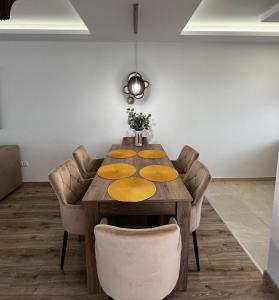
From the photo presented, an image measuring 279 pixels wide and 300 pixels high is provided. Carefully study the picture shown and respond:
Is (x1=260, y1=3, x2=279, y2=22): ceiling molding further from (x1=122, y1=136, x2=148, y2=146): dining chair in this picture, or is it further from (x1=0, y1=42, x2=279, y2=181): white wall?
(x1=122, y1=136, x2=148, y2=146): dining chair

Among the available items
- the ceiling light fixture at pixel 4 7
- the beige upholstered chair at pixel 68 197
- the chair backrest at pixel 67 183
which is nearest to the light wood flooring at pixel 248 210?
the beige upholstered chair at pixel 68 197

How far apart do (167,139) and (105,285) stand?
286cm

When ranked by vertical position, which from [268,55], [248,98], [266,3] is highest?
[266,3]

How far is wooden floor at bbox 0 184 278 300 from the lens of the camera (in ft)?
5.74

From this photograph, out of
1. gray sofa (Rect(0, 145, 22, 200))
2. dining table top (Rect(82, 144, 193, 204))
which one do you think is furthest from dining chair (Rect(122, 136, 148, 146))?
gray sofa (Rect(0, 145, 22, 200))

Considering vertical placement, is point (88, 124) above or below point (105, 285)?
above

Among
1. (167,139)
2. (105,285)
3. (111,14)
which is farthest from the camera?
(167,139)

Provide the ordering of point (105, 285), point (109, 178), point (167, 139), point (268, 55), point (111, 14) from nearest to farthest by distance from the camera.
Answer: point (105, 285)
point (109, 178)
point (111, 14)
point (268, 55)
point (167, 139)

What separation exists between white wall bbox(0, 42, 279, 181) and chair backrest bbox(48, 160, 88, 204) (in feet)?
5.44

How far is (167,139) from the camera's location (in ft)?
12.8

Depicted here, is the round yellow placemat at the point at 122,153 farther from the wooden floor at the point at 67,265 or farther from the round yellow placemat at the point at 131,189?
the wooden floor at the point at 67,265

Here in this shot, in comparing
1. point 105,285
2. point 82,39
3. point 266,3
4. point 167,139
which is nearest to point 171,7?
point 266,3

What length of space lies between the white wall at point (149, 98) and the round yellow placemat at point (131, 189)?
6.78ft

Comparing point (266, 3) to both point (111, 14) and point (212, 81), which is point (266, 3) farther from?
point (111, 14)
